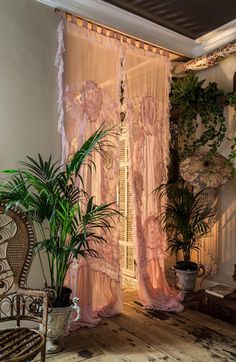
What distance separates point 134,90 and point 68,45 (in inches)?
34.3

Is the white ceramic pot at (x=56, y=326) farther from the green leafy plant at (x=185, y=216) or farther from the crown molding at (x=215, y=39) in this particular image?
the crown molding at (x=215, y=39)

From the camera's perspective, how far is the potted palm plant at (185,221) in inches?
136

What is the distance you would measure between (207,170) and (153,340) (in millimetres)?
1824

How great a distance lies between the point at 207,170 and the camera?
134 inches

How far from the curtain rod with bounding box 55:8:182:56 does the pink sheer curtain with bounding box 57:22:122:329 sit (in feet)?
0.19

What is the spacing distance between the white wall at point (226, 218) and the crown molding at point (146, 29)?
11.3 inches

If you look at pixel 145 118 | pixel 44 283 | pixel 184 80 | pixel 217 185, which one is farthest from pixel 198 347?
pixel 184 80

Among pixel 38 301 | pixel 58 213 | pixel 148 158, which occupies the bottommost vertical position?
pixel 38 301

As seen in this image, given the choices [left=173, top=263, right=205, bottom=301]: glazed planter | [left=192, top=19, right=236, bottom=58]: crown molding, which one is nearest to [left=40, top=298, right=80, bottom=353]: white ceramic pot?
[left=173, top=263, right=205, bottom=301]: glazed planter

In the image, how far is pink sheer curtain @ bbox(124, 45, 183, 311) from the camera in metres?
3.31

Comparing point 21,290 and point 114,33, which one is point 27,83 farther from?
point 21,290

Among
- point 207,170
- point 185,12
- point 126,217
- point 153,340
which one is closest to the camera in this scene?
point 153,340

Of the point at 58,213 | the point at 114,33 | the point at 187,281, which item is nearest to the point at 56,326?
the point at 58,213

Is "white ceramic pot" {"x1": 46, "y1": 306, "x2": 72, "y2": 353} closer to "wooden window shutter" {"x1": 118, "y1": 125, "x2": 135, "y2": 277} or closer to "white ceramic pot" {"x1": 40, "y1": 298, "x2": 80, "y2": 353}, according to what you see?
"white ceramic pot" {"x1": 40, "y1": 298, "x2": 80, "y2": 353}
